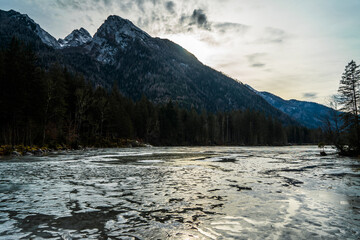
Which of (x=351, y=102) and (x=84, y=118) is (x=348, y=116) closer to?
(x=351, y=102)

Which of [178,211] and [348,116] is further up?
[348,116]

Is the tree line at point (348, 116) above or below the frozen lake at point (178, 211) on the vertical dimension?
above

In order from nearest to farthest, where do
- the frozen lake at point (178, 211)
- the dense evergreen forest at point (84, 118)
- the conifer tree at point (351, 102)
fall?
the frozen lake at point (178, 211)
the conifer tree at point (351, 102)
the dense evergreen forest at point (84, 118)

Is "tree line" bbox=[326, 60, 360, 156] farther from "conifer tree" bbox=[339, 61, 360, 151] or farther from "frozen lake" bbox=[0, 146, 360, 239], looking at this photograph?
"frozen lake" bbox=[0, 146, 360, 239]

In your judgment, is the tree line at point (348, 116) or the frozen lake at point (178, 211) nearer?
the frozen lake at point (178, 211)

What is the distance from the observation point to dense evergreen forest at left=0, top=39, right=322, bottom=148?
115 ft

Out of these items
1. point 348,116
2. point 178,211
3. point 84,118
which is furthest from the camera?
point 84,118

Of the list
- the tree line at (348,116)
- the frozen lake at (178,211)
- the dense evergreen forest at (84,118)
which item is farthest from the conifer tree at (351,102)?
the dense evergreen forest at (84,118)

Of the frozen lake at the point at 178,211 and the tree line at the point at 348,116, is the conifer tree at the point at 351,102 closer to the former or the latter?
the tree line at the point at 348,116

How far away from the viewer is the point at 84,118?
55.8 meters

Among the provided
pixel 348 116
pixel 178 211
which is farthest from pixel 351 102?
pixel 178 211

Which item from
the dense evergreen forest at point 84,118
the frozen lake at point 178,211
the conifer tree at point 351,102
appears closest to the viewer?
the frozen lake at point 178,211

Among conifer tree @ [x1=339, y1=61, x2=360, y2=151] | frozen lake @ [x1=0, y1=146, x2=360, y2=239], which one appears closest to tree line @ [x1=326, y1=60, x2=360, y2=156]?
conifer tree @ [x1=339, y1=61, x2=360, y2=151]

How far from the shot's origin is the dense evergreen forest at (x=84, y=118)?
3494 cm
